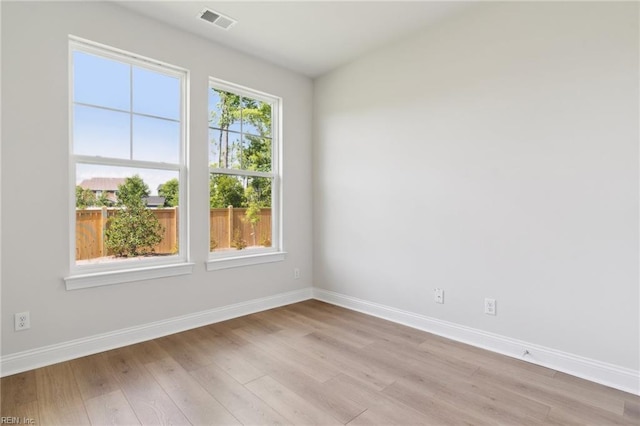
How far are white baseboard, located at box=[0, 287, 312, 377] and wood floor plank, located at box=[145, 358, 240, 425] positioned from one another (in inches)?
20.2

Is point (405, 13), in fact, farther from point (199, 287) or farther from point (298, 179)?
point (199, 287)

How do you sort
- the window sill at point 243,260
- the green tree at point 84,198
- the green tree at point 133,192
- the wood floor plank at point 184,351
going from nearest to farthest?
the wood floor plank at point 184,351
the green tree at point 84,198
the green tree at point 133,192
the window sill at point 243,260

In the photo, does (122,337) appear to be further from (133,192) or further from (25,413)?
(133,192)

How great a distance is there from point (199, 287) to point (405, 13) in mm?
3132

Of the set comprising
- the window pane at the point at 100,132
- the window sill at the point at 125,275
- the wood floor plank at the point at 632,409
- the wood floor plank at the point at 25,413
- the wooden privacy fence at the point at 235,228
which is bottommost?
the wood floor plank at the point at 632,409

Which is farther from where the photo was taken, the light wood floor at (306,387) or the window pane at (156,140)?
the window pane at (156,140)

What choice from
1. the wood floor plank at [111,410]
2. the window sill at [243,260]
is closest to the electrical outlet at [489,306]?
the window sill at [243,260]

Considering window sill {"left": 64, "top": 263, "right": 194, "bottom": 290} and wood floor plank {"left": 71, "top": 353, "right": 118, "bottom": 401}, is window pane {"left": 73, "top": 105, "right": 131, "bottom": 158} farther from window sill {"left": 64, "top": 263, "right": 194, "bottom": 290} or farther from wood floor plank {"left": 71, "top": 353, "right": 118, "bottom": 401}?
wood floor plank {"left": 71, "top": 353, "right": 118, "bottom": 401}

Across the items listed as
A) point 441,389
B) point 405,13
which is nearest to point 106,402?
point 441,389

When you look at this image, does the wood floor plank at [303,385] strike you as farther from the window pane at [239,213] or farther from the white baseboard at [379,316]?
the window pane at [239,213]

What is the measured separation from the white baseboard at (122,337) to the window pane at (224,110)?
191 centimetres

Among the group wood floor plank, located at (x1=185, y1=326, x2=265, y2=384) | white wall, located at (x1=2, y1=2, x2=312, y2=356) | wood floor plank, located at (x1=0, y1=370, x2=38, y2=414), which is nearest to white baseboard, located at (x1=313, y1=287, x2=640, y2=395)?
wood floor plank, located at (x1=185, y1=326, x2=265, y2=384)

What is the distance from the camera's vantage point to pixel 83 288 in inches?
100

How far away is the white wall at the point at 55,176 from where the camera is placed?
7.43 feet
